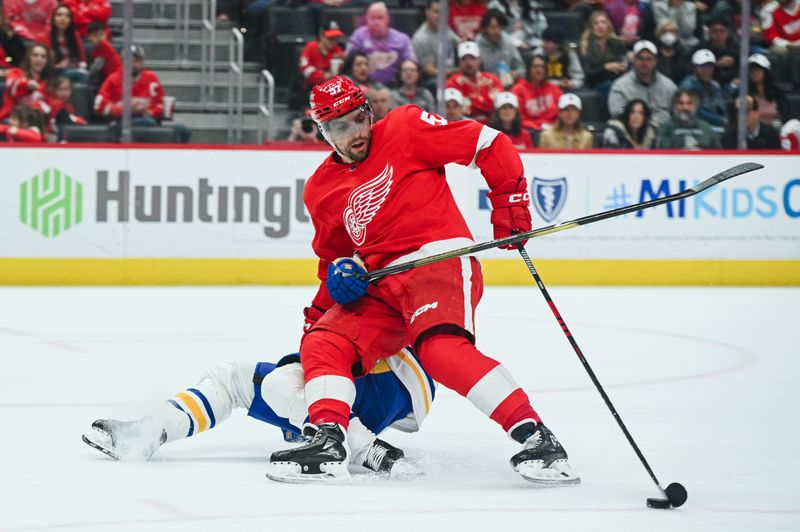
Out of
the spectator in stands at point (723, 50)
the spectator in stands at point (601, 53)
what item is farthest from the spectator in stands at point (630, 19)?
the spectator in stands at point (723, 50)

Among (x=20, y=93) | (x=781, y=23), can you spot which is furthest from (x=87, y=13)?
(x=781, y=23)

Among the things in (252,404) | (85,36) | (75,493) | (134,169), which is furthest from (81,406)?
(85,36)

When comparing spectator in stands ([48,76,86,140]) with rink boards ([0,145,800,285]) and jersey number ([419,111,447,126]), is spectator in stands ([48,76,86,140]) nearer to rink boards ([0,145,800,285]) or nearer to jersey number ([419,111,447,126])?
rink boards ([0,145,800,285])

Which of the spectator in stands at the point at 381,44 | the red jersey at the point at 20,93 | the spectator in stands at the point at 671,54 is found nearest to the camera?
the red jersey at the point at 20,93

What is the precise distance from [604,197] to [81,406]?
18.1 ft

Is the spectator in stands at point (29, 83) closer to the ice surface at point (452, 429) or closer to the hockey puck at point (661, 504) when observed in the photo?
the ice surface at point (452, 429)

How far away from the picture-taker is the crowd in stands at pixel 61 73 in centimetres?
904

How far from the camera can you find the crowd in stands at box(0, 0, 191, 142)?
9039 mm

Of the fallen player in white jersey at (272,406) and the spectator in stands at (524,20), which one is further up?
the spectator in stands at (524,20)

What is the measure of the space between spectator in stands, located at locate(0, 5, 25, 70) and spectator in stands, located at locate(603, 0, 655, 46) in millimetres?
4406

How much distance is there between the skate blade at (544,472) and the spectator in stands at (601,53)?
6.97 meters

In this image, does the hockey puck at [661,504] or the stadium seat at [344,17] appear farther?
the stadium seat at [344,17]

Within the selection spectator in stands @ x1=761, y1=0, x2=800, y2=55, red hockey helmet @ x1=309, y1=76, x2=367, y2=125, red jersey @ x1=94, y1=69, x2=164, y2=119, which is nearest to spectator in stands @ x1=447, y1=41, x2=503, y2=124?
red jersey @ x1=94, y1=69, x2=164, y2=119

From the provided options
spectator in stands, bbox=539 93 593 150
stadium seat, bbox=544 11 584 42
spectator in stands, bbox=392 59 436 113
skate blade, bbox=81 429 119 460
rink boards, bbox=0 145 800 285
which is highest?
stadium seat, bbox=544 11 584 42
